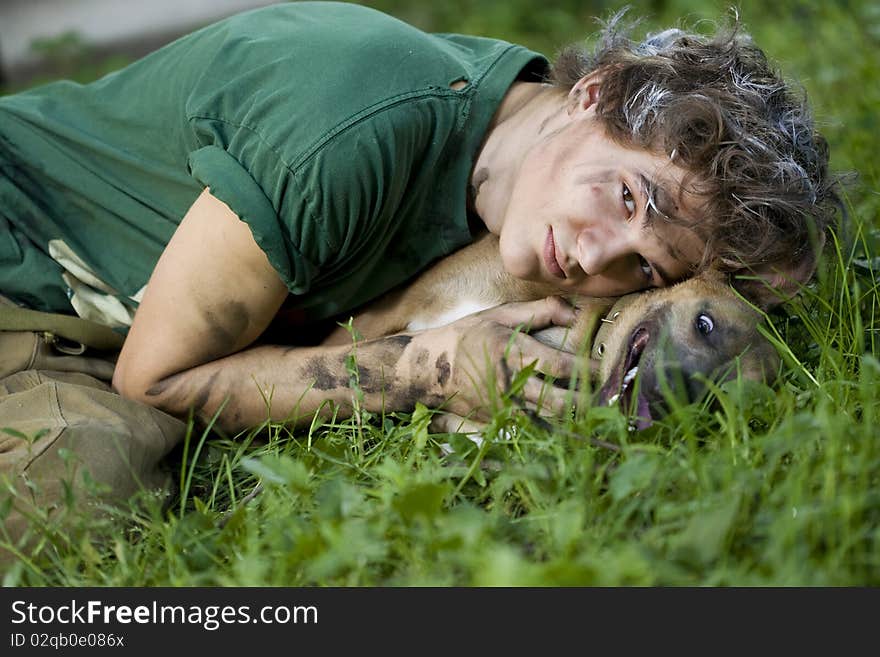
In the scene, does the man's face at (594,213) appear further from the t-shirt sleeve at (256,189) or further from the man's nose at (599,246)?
the t-shirt sleeve at (256,189)

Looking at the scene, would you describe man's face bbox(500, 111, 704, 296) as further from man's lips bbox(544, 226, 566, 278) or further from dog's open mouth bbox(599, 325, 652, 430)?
dog's open mouth bbox(599, 325, 652, 430)

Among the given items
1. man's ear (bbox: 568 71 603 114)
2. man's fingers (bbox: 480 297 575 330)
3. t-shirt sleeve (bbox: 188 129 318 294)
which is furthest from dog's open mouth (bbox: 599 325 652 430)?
t-shirt sleeve (bbox: 188 129 318 294)

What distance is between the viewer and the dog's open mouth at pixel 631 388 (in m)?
2.27

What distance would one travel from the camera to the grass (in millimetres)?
1665

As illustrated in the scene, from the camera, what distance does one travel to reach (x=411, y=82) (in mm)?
2486

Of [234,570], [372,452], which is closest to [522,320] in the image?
[372,452]

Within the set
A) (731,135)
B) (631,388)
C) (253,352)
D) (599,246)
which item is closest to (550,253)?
(599,246)

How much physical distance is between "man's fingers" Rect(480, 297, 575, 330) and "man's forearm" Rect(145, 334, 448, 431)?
24 cm

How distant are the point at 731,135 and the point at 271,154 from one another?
3.48 ft

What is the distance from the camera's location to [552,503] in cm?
199

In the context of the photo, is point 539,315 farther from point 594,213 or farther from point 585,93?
point 585,93

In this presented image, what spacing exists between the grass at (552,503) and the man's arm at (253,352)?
93mm
